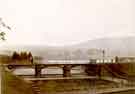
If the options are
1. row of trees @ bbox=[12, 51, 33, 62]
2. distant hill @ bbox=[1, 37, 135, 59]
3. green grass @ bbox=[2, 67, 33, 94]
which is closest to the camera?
green grass @ bbox=[2, 67, 33, 94]

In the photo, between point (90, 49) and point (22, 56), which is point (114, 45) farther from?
point (22, 56)

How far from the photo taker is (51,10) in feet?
14.5

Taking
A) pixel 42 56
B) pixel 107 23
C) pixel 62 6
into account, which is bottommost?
pixel 42 56

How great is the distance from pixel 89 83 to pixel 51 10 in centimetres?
152

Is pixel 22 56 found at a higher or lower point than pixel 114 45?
lower

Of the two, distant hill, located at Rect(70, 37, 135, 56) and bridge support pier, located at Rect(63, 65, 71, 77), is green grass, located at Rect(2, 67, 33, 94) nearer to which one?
bridge support pier, located at Rect(63, 65, 71, 77)

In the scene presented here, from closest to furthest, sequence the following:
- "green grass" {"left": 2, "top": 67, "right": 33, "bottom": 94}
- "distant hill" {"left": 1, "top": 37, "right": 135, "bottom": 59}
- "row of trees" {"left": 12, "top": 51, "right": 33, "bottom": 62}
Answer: "green grass" {"left": 2, "top": 67, "right": 33, "bottom": 94} < "row of trees" {"left": 12, "top": 51, "right": 33, "bottom": 62} < "distant hill" {"left": 1, "top": 37, "right": 135, "bottom": 59}

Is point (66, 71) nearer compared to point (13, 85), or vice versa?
point (13, 85)

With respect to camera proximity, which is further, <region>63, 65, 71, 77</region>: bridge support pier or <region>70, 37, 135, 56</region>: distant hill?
<region>70, 37, 135, 56</region>: distant hill

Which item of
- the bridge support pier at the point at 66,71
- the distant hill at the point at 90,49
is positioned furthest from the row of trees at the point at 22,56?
the bridge support pier at the point at 66,71

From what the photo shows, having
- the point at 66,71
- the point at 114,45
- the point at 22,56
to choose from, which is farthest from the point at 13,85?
the point at 114,45

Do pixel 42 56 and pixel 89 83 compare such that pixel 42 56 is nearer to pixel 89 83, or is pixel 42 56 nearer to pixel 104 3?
pixel 89 83

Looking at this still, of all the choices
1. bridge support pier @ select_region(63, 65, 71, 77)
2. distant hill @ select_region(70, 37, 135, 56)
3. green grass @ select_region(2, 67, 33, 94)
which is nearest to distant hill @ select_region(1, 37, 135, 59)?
distant hill @ select_region(70, 37, 135, 56)

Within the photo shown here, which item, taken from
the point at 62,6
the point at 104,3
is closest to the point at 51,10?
the point at 62,6
